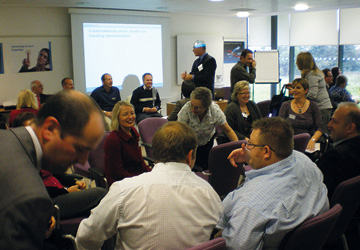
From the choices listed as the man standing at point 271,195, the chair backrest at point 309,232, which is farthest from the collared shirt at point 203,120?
the chair backrest at point 309,232

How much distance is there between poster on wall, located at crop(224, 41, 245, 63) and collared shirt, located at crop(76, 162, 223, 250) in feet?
28.5

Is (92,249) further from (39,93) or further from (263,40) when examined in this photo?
(263,40)

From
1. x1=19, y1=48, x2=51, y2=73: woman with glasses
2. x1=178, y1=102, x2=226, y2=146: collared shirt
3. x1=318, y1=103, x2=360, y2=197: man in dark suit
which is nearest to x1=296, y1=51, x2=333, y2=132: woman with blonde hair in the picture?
x1=178, y1=102, x2=226, y2=146: collared shirt

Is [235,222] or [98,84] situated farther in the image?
[98,84]

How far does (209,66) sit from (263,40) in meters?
5.82

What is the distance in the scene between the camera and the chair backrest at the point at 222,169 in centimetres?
324

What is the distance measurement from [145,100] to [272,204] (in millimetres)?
5530

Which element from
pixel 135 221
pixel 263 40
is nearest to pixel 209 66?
pixel 135 221

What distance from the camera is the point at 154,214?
168 cm

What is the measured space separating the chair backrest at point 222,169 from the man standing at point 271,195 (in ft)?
3.29

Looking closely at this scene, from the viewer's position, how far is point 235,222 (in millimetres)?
1762

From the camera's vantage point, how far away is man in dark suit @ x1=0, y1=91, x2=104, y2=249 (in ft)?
3.29

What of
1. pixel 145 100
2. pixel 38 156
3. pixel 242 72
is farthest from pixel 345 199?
pixel 145 100

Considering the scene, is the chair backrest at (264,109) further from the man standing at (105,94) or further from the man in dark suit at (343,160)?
the man in dark suit at (343,160)
